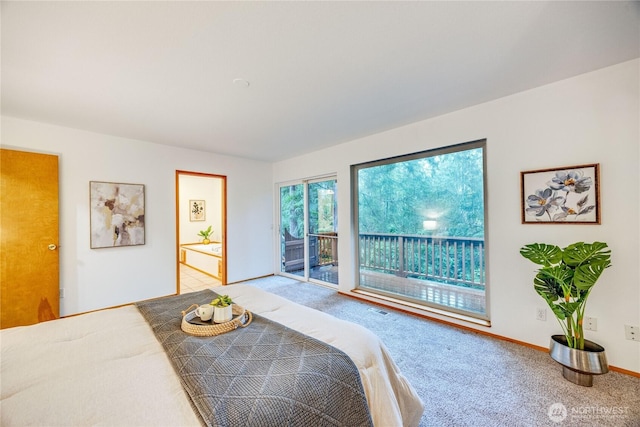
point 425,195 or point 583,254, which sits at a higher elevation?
point 425,195

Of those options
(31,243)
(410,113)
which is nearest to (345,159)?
(410,113)

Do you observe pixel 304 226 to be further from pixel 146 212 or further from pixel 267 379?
pixel 267 379

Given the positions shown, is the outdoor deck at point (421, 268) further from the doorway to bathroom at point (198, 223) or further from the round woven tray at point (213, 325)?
the doorway to bathroom at point (198, 223)

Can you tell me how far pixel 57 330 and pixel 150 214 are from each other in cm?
276

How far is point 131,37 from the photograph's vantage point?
162 cm

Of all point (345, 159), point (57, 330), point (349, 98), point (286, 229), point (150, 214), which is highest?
point (349, 98)

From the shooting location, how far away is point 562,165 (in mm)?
2246

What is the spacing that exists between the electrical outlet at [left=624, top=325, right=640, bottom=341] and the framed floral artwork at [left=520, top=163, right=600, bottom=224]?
0.83 metres

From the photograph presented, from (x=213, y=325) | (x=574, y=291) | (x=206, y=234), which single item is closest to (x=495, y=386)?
(x=574, y=291)

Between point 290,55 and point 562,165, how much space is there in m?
2.50

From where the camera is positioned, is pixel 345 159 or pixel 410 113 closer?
pixel 410 113

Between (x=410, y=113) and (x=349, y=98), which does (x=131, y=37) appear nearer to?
(x=349, y=98)

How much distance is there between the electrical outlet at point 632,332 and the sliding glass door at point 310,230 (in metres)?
3.24

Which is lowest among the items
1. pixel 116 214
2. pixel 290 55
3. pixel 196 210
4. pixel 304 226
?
pixel 304 226
